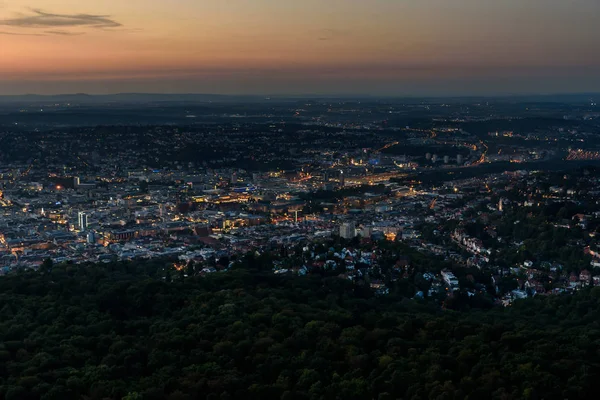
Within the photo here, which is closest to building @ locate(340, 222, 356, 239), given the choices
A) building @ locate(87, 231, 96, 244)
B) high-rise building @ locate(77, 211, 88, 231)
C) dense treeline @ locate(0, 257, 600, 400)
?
building @ locate(87, 231, 96, 244)

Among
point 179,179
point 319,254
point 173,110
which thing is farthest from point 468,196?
point 173,110

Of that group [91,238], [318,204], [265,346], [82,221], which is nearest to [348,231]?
[91,238]

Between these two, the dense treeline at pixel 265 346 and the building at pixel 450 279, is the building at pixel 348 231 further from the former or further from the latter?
the dense treeline at pixel 265 346

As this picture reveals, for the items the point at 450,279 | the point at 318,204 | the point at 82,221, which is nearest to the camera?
the point at 450,279

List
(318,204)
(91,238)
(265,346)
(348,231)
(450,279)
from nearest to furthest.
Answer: (265,346)
(450,279)
(348,231)
(91,238)
(318,204)

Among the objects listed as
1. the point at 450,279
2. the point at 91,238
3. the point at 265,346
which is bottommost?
the point at 91,238

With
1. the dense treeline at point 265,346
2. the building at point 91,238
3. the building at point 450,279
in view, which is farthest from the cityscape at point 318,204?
the dense treeline at point 265,346

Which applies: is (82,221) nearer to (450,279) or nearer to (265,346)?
(450,279)

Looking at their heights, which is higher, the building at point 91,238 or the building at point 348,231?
the building at point 348,231
